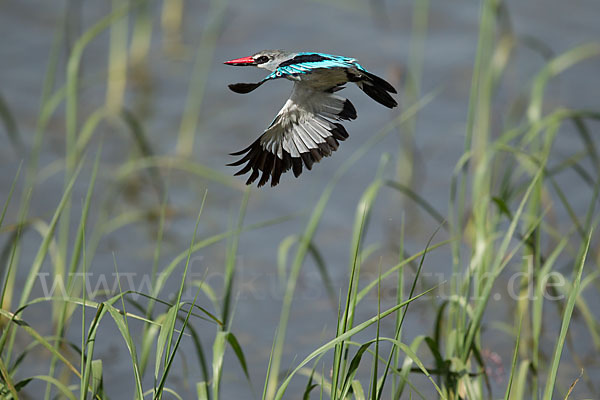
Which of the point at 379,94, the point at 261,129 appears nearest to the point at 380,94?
the point at 379,94

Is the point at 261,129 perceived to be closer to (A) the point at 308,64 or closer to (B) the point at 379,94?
(B) the point at 379,94

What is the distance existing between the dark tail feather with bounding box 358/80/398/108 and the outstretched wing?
44 millimetres

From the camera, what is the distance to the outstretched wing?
1.55 meters

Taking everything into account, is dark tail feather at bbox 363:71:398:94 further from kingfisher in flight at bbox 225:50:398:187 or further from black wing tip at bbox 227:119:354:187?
black wing tip at bbox 227:119:354:187

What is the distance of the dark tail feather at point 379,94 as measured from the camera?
1493mm

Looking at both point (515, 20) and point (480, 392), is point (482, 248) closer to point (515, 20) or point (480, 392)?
point (480, 392)

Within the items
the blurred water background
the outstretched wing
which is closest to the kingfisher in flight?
the outstretched wing

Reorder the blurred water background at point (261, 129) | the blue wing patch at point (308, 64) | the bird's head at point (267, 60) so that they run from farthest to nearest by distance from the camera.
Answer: the blurred water background at point (261, 129)
the bird's head at point (267, 60)
the blue wing patch at point (308, 64)

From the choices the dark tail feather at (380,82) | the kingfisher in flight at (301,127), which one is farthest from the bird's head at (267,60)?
the dark tail feather at (380,82)

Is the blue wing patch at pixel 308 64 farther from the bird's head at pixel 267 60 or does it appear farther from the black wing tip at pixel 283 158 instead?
the black wing tip at pixel 283 158

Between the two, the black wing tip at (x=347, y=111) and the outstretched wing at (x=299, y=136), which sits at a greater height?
the black wing tip at (x=347, y=111)

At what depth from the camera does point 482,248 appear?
236cm

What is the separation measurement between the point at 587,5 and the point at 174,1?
246cm

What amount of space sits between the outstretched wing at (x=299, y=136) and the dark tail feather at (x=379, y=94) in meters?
0.04
